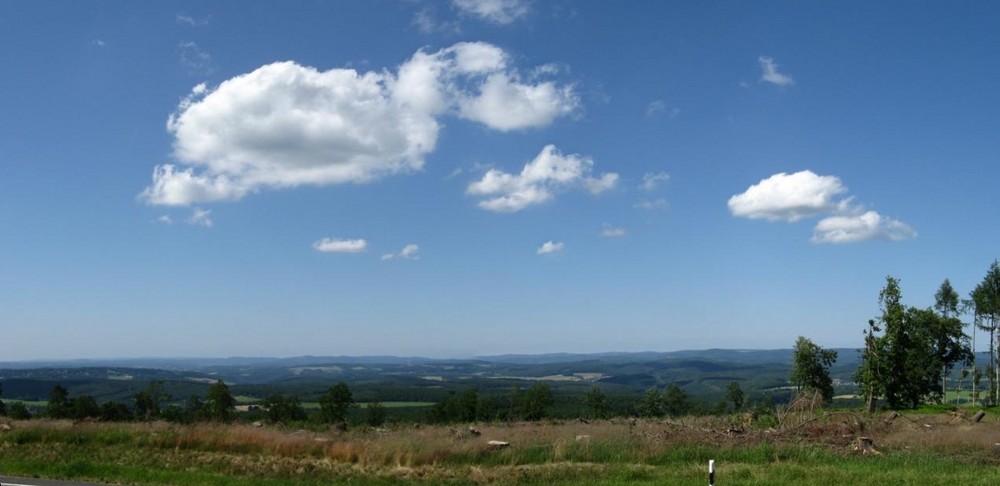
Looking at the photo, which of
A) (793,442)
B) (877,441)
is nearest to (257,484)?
(793,442)

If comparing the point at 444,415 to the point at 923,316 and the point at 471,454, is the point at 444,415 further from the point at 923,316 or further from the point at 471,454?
the point at 471,454

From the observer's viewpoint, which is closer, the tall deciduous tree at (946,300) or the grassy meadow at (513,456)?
the grassy meadow at (513,456)

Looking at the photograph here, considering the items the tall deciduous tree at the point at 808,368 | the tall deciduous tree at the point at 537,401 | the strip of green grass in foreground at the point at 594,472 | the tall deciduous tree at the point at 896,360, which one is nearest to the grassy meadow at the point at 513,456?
the strip of green grass in foreground at the point at 594,472

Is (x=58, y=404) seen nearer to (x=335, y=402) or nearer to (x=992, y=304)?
(x=335, y=402)

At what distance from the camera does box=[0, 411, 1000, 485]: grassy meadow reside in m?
17.9

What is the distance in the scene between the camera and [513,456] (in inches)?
821

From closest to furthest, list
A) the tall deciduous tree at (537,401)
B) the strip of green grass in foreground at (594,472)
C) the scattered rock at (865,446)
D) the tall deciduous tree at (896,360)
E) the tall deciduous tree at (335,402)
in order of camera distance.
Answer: the strip of green grass in foreground at (594,472) → the scattered rock at (865,446) → the tall deciduous tree at (896,360) → the tall deciduous tree at (537,401) → the tall deciduous tree at (335,402)

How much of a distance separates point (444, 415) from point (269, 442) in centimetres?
5721

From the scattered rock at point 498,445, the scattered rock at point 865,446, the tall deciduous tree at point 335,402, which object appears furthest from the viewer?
the tall deciduous tree at point 335,402

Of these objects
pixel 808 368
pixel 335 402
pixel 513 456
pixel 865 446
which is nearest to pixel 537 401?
pixel 335 402

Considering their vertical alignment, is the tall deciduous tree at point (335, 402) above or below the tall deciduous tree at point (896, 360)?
below

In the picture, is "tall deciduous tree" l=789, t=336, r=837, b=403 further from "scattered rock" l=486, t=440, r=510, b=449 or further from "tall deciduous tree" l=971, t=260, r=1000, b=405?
"scattered rock" l=486, t=440, r=510, b=449

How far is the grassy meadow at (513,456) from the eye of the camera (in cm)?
1794

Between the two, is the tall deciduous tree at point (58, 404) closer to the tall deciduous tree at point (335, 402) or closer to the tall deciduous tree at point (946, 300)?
the tall deciduous tree at point (335, 402)
